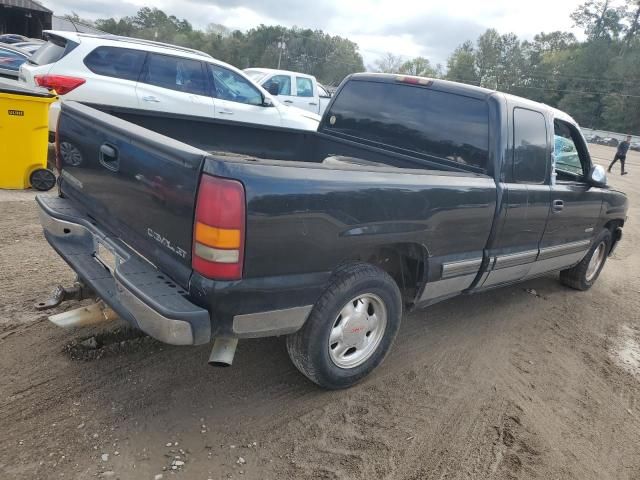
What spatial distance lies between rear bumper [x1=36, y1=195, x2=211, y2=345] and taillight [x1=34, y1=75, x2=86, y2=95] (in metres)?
4.34

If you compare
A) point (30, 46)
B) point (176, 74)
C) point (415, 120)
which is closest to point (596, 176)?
point (415, 120)

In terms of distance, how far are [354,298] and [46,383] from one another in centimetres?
181

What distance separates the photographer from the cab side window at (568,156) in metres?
→ 4.83

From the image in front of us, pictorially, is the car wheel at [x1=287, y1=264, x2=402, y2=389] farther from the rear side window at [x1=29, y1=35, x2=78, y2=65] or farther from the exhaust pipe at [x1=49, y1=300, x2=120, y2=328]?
the rear side window at [x1=29, y1=35, x2=78, y2=65]

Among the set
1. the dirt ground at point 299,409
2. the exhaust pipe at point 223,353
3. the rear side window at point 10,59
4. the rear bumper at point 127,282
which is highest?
the rear side window at point 10,59

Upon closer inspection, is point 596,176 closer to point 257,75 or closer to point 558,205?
point 558,205

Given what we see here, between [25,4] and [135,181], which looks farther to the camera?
[25,4]

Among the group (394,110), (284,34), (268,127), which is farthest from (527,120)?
(284,34)

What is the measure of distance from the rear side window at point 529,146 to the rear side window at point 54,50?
20.0ft

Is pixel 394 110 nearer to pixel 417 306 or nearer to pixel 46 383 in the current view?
pixel 417 306

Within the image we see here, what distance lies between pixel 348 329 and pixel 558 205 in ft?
7.95

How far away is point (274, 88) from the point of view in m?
13.0

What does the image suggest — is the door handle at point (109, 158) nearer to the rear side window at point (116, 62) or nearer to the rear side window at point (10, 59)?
the rear side window at point (116, 62)

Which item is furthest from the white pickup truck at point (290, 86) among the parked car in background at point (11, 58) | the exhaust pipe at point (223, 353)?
the exhaust pipe at point (223, 353)
